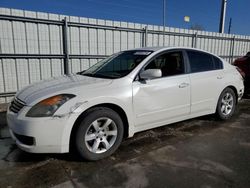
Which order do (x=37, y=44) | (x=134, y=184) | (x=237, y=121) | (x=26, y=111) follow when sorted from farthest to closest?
(x=37, y=44), (x=237, y=121), (x=26, y=111), (x=134, y=184)

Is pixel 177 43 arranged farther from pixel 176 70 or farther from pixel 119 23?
pixel 176 70

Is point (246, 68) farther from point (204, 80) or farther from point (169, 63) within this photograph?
point (169, 63)

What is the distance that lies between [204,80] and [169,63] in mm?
794

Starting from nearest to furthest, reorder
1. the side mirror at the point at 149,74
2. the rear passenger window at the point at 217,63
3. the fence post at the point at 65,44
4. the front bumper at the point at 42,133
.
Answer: the front bumper at the point at 42,133
the side mirror at the point at 149,74
the rear passenger window at the point at 217,63
the fence post at the point at 65,44

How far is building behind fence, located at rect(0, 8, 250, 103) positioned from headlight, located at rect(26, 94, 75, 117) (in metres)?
3.88

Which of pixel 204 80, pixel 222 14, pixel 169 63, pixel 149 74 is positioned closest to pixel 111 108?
pixel 149 74

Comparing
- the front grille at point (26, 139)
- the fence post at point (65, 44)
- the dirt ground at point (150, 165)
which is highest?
the fence post at point (65, 44)

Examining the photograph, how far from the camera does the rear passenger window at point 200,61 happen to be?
3.87 meters

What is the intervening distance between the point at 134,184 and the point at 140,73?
1571mm

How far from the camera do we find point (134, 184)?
2332 mm

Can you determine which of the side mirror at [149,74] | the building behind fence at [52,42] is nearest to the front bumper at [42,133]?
the side mirror at [149,74]

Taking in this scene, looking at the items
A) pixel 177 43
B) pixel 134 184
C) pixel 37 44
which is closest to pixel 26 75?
pixel 37 44

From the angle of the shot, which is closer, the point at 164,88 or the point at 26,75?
the point at 164,88

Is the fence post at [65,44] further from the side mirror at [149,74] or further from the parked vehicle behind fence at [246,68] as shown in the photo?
the parked vehicle behind fence at [246,68]
